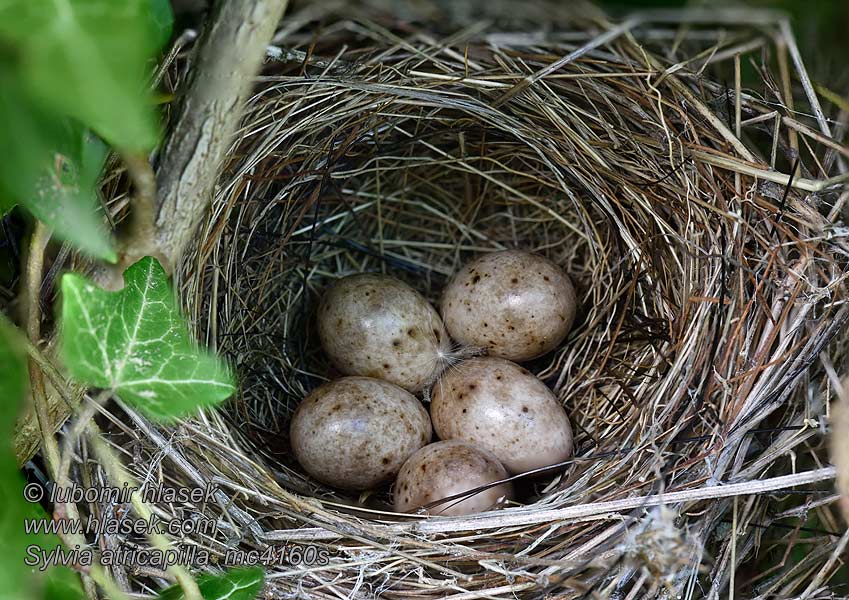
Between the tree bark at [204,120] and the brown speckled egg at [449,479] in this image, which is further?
Answer: the brown speckled egg at [449,479]

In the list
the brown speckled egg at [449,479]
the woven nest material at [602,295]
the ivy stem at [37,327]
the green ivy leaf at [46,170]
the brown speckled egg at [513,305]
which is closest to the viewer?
the green ivy leaf at [46,170]

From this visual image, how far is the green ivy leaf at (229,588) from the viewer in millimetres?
1041

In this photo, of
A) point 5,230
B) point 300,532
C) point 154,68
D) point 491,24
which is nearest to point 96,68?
point 154,68

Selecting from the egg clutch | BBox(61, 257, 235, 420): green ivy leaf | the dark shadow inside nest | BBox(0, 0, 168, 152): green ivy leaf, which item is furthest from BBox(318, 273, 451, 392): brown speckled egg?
BBox(0, 0, 168, 152): green ivy leaf

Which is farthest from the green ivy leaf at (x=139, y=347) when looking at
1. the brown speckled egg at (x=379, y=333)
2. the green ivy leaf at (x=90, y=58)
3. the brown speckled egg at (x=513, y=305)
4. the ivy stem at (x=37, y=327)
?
the brown speckled egg at (x=513, y=305)

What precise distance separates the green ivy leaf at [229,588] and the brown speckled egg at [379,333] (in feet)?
2.13

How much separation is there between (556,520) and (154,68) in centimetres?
102

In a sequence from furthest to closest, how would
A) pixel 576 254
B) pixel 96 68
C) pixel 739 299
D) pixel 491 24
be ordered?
pixel 576 254 → pixel 739 299 → pixel 491 24 → pixel 96 68

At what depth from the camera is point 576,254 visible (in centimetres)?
181

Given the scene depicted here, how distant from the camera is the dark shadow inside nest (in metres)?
1.61

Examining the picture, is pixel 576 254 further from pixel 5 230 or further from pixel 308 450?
pixel 5 230

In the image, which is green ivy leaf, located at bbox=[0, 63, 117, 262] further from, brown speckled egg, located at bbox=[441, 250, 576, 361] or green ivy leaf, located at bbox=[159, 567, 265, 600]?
brown speckled egg, located at bbox=[441, 250, 576, 361]

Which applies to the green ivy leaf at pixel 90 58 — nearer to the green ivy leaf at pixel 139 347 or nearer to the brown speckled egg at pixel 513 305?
the green ivy leaf at pixel 139 347

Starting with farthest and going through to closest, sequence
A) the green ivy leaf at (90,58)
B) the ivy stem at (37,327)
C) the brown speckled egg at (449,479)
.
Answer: the brown speckled egg at (449,479) → the ivy stem at (37,327) → the green ivy leaf at (90,58)
